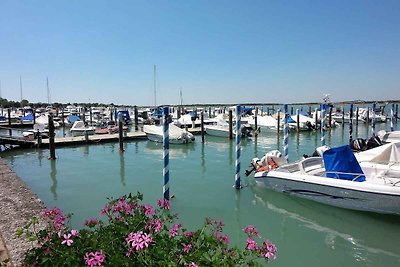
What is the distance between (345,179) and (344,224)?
142 cm

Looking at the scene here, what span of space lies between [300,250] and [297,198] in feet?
11.6

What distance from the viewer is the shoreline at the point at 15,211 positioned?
15.7 ft

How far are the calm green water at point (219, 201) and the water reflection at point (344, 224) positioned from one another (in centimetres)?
2

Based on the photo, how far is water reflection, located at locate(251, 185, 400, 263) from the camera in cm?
676

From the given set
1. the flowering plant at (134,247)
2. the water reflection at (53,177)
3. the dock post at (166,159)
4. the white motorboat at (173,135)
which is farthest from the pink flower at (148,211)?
the white motorboat at (173,135)

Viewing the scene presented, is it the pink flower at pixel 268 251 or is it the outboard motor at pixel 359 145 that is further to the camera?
the outboard motor at pixel 359 145

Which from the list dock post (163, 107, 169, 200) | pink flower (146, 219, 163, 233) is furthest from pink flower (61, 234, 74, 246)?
dock post (163, 107, 169, 200)

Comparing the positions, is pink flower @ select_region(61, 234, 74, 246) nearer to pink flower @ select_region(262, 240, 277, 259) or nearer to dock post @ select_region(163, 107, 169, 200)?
pink flower @ select_region(262, 240, 277, 259)

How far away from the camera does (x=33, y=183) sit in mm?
12789

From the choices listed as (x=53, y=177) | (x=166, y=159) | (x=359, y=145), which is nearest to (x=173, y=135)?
(x=53, y=177)

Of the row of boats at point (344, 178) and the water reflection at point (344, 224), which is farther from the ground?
the row of boats at point (344, 178)

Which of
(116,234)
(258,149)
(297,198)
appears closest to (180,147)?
(258,149)

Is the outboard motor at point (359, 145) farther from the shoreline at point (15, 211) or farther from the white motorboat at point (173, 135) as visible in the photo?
the shoreline at point (15, 211)

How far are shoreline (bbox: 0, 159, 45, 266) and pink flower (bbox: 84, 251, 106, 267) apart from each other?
2.36 m
